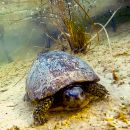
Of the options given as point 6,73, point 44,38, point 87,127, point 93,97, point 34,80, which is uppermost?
point 44,38

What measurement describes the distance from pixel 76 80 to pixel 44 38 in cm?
385

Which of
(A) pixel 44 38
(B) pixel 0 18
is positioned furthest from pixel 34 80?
(B) pixel 0 18

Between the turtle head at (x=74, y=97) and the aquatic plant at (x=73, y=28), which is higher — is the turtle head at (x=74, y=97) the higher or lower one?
the lower one

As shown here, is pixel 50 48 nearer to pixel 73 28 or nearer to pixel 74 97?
pixel 73 28

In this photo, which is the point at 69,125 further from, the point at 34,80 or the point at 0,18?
the point at 0,18

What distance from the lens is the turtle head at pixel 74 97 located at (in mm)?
3641

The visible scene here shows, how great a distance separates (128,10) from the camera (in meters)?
7.13

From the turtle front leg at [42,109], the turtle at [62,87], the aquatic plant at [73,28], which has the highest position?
the aquatic plant at [73,28]

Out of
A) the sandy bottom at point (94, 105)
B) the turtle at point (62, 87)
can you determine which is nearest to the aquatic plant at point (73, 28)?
the sandy bottom at point (94, 105)

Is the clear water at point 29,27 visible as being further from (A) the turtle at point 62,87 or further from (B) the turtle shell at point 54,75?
(A) the turtle at point 62,87

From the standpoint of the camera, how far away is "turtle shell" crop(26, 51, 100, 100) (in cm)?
380

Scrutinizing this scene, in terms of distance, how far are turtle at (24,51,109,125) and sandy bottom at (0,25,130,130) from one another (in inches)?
4.5

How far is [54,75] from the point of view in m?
3.92

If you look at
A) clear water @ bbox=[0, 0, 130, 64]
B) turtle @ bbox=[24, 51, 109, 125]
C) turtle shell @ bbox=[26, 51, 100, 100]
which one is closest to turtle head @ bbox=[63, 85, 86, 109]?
turtle @ bbox=[24, 51, 109, 125]
